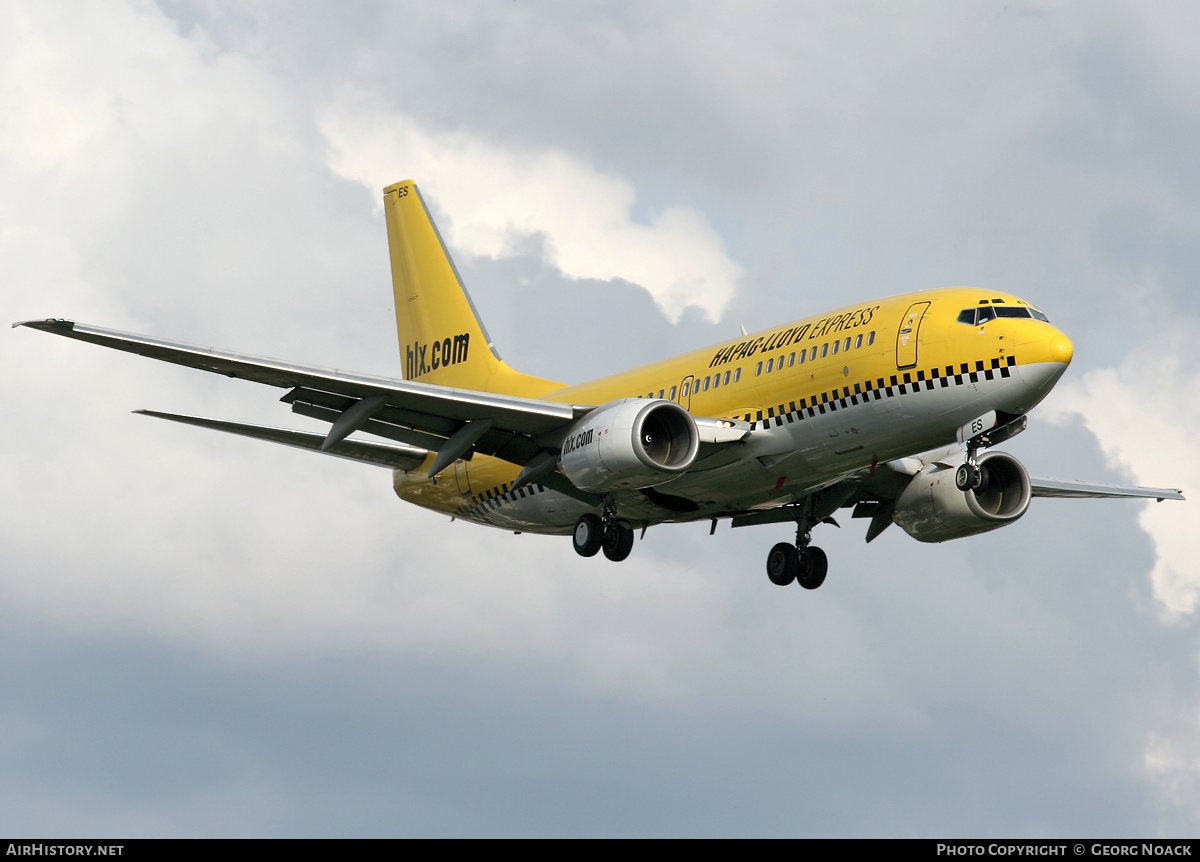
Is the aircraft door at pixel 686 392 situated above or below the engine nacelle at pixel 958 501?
above

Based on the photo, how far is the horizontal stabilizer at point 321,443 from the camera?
35500 millimetres

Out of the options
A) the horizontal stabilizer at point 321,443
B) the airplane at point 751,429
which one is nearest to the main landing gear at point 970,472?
the airplane at point 751,429

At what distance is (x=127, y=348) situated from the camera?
3011 cm

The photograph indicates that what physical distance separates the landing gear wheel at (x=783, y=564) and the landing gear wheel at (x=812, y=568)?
16 cm

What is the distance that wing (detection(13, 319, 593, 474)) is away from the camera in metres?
30.5

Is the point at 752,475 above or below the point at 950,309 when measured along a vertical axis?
below

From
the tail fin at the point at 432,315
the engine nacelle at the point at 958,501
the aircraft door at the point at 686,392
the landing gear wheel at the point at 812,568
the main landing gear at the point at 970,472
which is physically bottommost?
the main landing gear at the point at 970,472

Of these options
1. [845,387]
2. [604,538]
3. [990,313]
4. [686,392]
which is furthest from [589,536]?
[990,313]

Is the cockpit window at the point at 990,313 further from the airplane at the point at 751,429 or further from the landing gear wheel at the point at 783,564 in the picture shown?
the landing gear wheel at the point at 783,564

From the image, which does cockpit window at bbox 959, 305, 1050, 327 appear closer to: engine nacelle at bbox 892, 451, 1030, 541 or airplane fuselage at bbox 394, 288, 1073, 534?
airplane fuselage at bbox 394, 288, 1073, 534

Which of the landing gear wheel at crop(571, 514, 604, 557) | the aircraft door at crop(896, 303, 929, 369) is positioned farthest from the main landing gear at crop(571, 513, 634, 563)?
the aircraft door at crop(896, 303, 929, 369)
